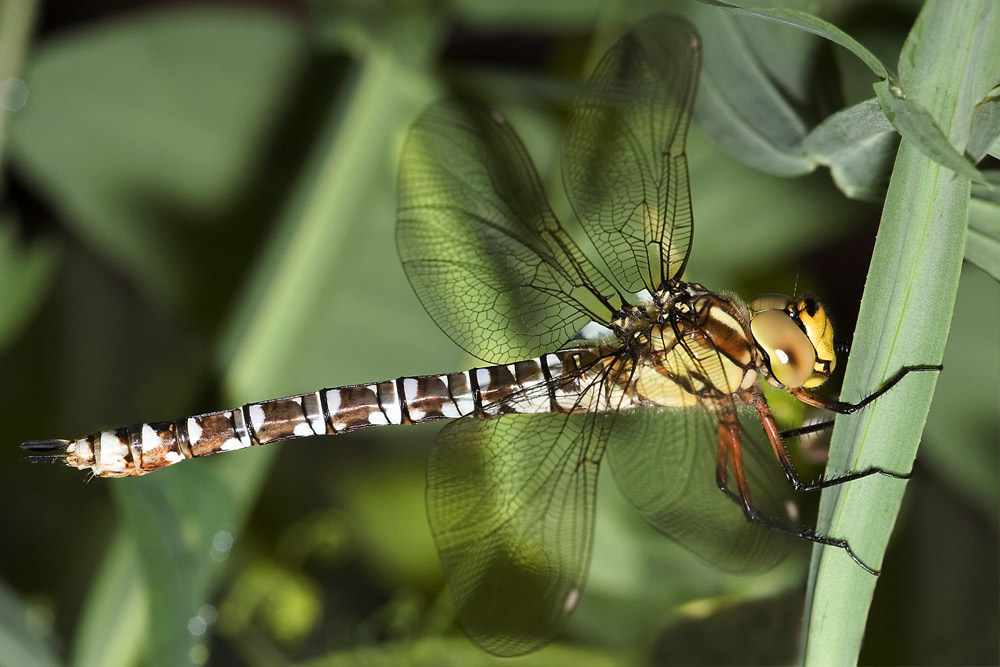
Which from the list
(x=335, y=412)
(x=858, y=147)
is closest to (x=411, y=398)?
(x=335, y=412)

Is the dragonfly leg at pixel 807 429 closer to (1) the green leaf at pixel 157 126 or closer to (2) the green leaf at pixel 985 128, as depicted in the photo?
(2) the green leaf at pixel 985 128

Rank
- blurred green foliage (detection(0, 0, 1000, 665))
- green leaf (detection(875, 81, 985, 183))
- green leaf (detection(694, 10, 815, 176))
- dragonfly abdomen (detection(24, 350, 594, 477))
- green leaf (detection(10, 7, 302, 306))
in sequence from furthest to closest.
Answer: green leaf (detection(10, 7, 302, 306)) < blurred green foliage (detection(0, 0, 1000, 665)) < dragonfly abdomen (detection(24, 350, 594, 477)) < green leaf (detection(694, 10, 815, 176)) < green leaf (detection(875, 81, 985, 183))

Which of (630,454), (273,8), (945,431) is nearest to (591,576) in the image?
(630,454)

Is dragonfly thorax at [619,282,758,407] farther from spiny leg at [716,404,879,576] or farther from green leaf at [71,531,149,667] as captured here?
green leaf at [71,531,149,667]

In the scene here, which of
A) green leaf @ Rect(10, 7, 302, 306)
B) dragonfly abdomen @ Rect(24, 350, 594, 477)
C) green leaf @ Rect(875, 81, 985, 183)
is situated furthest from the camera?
green leaf @ Rect(10, 7, 302, 306)

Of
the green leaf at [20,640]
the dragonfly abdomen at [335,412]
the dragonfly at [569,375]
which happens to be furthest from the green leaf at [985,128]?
the green leaf at [20,640]

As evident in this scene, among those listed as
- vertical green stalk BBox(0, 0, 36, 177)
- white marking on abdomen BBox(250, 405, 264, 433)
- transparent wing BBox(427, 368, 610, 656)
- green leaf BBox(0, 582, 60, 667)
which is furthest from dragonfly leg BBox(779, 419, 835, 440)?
vertical green stalk BBox(0, 0, 36, 177)

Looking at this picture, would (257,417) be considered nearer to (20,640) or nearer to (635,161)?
(20,640)

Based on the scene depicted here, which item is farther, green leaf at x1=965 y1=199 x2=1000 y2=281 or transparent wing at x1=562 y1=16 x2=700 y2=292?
transparent wing at x1=562 y1=16 x2=700 y2=292
